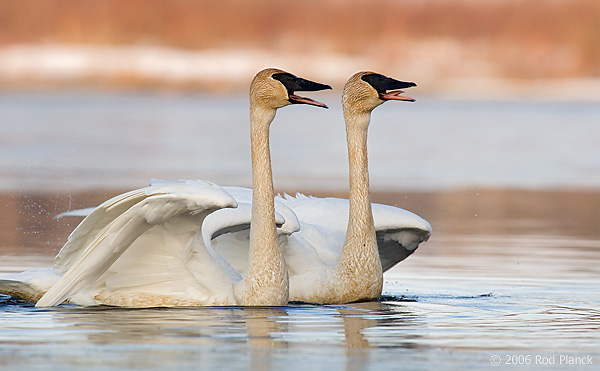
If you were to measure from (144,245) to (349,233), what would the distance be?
5.05 feet

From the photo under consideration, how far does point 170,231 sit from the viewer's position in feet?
30.2

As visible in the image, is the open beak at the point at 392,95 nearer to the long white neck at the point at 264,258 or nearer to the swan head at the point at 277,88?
the swan head at the point at 277,88

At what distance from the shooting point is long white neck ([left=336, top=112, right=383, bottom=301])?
10000mm

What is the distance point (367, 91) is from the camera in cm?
1031

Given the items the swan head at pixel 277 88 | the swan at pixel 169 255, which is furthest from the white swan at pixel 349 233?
the swan head at pixel 277 88

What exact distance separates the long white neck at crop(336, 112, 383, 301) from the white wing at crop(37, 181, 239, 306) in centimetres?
84

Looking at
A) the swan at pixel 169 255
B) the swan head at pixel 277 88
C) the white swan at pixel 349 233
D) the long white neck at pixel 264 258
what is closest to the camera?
the swan at pixel 169 255

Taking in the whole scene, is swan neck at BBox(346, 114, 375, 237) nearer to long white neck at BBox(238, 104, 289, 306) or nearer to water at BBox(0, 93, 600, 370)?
water at BBox(0, 93, 600, 370)

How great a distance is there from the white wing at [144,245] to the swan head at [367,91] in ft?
5.16

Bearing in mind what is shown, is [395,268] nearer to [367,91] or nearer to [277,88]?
[367,91]

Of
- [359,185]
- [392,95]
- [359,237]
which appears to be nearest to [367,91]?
[392,95]

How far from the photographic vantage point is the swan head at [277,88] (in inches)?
380

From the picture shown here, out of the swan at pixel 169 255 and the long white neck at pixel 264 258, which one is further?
the long white neck at pixel 264 258

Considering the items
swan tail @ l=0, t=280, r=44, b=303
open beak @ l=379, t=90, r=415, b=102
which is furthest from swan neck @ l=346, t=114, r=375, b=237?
swan tail @ l=0, t=280, r=44, b=303
